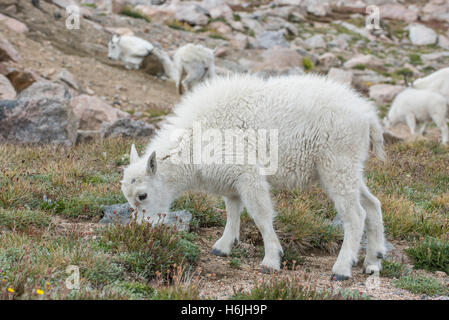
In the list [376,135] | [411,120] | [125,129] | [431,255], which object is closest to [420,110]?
[411,120]

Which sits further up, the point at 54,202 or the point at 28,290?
the point at 28,290

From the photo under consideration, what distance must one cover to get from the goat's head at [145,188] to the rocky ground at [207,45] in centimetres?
89

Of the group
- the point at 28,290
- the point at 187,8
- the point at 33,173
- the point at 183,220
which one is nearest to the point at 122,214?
the point at 183,220

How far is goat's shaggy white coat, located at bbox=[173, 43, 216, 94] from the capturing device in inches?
668

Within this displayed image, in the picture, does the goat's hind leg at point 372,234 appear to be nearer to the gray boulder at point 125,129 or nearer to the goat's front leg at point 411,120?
the gray boulder at point 125,129

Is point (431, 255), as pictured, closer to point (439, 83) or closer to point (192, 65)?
point (439, 83)

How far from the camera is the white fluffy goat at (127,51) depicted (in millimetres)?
20344

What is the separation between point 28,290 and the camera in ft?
12.0

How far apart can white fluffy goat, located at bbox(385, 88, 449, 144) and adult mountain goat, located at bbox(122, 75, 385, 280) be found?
1106 centimetres

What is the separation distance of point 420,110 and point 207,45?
16.1 metres

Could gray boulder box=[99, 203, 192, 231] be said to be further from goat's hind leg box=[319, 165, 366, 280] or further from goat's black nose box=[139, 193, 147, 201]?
goat's hind leg box=[319, 165, 366, 280]

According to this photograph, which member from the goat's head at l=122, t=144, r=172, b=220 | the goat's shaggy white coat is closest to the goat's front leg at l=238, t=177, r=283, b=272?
the goat's head at l=122, t=144, r=172, b=220
